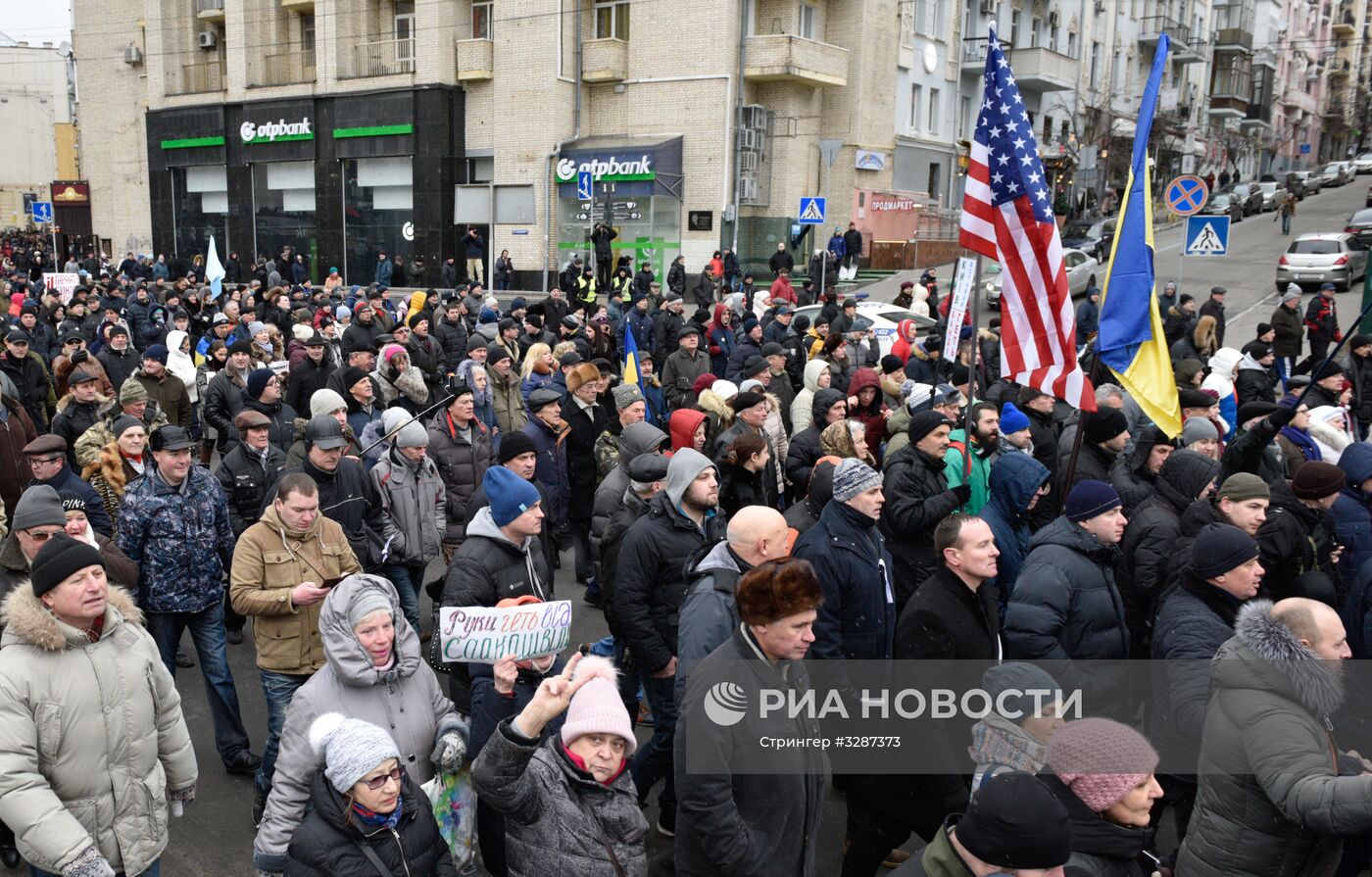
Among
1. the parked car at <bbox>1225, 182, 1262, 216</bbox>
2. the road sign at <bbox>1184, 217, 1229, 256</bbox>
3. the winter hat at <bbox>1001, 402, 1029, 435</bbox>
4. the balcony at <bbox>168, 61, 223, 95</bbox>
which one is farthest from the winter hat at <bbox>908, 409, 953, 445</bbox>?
the parked car at <bbox>1225, 182, 1262, 216</bbox>

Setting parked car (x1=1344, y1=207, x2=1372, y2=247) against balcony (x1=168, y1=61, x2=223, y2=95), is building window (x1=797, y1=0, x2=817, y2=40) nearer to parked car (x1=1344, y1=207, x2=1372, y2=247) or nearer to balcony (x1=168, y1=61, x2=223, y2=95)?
parked car (x1=1344, y1=207, x2=1372, y2=247)

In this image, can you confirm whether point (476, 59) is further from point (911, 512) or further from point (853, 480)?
point (853, 480)

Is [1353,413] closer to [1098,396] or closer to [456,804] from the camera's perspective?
[1098,396]

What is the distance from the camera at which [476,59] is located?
1252 inches

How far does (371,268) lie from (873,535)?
107 ft

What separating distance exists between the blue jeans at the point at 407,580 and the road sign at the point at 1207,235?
1380 cm

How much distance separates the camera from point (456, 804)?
12.6 ft

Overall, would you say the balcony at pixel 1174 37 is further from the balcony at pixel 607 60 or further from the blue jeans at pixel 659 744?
the blue jeans at pixel 659 744

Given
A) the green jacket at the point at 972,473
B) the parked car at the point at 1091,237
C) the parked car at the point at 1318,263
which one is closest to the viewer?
the green jacket at the point at 972,473

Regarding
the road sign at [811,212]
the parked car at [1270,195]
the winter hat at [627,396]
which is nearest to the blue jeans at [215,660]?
the winter hat at [627,396]

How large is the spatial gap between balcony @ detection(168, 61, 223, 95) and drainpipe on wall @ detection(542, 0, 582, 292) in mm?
14898

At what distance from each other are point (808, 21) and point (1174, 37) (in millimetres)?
30977

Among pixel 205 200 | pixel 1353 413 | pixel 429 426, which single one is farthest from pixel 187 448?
pixel 205 200

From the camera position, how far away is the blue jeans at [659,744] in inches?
202
